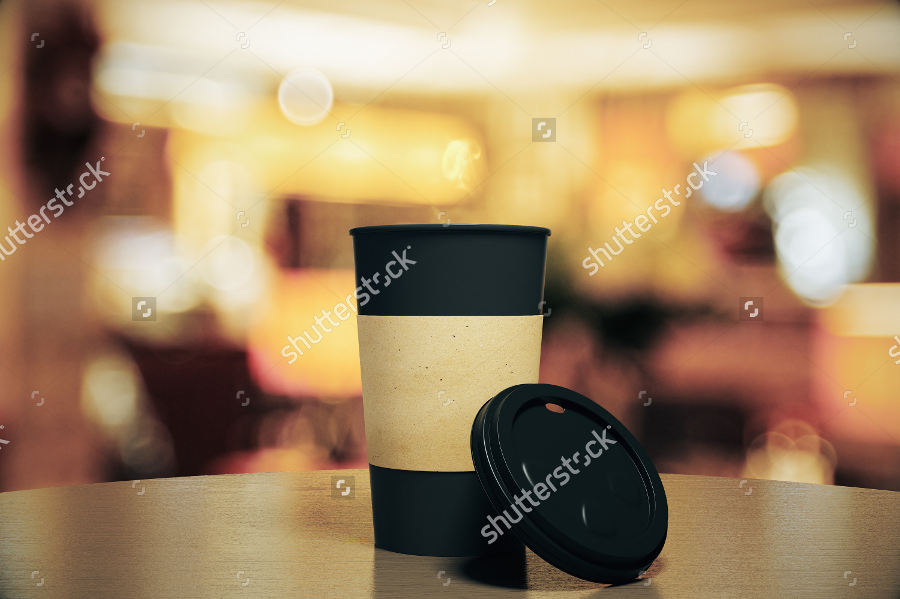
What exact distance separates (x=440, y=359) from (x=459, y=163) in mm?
2487

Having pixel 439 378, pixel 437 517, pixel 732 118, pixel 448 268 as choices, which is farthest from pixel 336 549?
pixel 732 118

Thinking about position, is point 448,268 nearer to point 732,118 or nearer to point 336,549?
point 336,549

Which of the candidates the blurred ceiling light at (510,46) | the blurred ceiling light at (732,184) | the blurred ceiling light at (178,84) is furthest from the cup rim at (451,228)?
the blurred ceiling light at (732,184)

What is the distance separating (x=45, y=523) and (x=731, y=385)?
9.24 feet

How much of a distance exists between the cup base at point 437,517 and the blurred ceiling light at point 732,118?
2.73 metres

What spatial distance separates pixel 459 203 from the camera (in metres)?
3.39

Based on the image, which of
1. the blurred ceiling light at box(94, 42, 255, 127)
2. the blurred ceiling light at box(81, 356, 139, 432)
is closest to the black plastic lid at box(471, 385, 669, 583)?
the blurred ceiling light at box(81, 356, 139, 432)

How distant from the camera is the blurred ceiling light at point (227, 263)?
304 centimetres

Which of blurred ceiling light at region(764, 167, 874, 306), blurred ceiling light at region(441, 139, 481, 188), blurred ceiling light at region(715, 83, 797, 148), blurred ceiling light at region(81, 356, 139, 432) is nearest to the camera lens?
blurred ceiling light at region(81, 356, 139, 432)

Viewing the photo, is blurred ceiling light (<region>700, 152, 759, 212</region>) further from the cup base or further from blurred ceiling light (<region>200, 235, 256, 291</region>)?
the cup base

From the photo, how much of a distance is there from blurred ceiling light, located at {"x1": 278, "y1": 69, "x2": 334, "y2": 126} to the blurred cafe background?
0.01 m

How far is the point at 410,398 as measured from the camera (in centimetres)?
103

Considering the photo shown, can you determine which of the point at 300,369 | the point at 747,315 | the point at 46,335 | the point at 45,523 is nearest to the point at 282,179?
the point at 300,369

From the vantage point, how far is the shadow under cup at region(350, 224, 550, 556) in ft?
3.31
